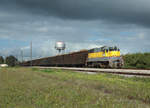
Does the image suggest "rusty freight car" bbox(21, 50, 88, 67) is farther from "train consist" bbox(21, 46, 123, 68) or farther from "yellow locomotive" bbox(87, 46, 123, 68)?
"yellow locomotive" bbox(87, 46, 123, 68)

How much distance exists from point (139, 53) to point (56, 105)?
3129 centimetres

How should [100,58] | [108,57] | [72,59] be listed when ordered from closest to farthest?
[108,57] → [100,58] → [72,59]

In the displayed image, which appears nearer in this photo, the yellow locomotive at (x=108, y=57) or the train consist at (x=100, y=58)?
the yellow locomotive at (x=108, y=57)

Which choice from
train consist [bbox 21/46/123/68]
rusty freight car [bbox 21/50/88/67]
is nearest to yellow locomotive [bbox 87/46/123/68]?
train consist [bbox 21/46/123/68]

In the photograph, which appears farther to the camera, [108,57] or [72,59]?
[72,59]

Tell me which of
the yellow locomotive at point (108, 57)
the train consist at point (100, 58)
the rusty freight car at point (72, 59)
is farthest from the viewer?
the rusty freight car at point (72, 59)

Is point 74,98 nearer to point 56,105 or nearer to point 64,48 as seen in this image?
point 56,105

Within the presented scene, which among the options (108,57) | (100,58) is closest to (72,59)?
(100,58)

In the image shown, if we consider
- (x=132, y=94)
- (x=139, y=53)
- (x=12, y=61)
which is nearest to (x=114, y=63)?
(x=139, y=53)

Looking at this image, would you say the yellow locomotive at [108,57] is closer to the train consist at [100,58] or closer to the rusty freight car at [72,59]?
the train consist at [100,58]

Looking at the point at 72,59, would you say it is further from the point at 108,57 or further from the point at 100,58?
the point at 108,57

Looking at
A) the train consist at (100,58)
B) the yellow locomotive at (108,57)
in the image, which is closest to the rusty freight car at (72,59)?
the train consist at (100,58)

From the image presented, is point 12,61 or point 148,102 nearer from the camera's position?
point 148,102

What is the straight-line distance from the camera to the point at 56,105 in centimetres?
587
